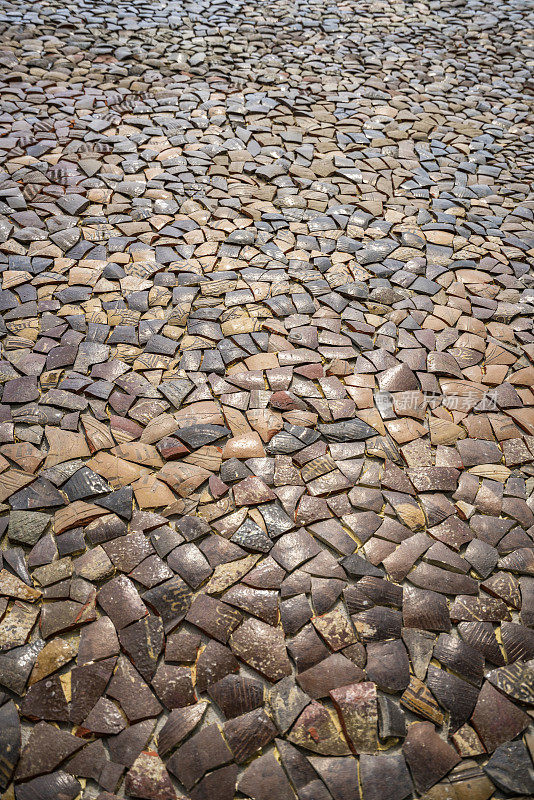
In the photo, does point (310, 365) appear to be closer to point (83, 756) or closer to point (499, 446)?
point (499, 446)

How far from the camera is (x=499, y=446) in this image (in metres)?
1.92

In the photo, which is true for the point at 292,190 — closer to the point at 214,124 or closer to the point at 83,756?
the point at 214,124

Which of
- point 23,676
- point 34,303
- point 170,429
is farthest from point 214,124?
point 23,676

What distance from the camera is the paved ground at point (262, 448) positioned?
1259 millimetres

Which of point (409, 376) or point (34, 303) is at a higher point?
point (34, 303)

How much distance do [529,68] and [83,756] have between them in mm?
5586

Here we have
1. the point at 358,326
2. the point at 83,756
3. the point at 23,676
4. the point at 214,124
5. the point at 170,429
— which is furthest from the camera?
the point at 214,124

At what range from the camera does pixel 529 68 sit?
4.54m

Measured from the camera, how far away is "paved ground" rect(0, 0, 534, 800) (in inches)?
49.6

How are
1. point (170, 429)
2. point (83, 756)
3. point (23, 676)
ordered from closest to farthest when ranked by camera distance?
point (83, 756) → point (23, 676) → point (170, 429)

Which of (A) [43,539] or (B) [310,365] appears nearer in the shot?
(A) [43,539]

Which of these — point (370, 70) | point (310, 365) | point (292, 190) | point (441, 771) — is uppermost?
point (370, 70)

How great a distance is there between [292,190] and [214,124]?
0.92 meters

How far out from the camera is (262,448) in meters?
1.84
